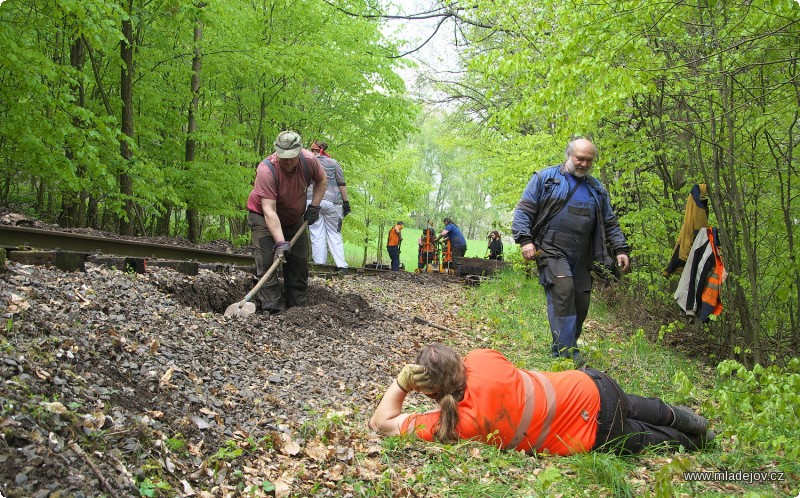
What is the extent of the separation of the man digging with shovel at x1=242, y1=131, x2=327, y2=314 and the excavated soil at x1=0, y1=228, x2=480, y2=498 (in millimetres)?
701

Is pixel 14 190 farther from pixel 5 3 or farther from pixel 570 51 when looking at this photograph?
pixel 570 51

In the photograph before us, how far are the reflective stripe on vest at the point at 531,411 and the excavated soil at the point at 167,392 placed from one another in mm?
923

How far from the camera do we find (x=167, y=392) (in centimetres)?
415

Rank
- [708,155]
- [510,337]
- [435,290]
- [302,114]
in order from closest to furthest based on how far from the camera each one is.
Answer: [510,337]
[708,155]
[435,290]
[302,114]

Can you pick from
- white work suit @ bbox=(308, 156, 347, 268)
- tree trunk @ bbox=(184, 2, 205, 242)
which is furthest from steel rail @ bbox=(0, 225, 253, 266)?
tree trunk @ bbox=(184, 2, 205, 242)

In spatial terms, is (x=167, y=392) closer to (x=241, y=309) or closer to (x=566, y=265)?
(x=241, y=309)

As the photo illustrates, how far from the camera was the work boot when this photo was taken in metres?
4.17

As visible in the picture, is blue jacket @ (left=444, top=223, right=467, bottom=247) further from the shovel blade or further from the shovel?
the shovel blade

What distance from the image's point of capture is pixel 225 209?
49.3 ft

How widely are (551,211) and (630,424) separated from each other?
8.73 feet

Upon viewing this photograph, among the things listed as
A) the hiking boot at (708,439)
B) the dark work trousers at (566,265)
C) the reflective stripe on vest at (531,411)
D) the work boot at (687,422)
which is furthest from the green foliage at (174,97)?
the hiking boot at (708,439)

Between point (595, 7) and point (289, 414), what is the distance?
5087 mm

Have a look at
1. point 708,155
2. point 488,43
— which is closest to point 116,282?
point 708,155

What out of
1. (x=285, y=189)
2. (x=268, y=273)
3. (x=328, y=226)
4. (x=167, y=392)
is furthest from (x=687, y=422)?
(x=328, y=226)
